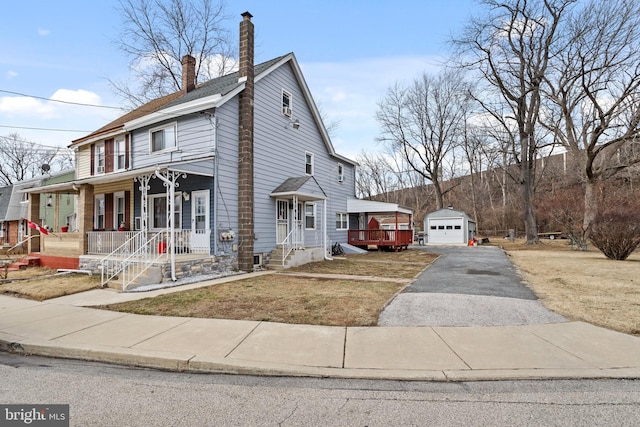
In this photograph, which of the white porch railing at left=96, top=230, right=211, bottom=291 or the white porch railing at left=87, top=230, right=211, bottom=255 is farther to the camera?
the white porch railing at left=87, top=230, right=211, bottom=255

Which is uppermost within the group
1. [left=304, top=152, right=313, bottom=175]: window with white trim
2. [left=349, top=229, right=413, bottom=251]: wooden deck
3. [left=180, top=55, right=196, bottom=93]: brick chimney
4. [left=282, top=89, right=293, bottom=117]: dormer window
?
[left=180, top=55, right=196, bottom=93]: brick chimney

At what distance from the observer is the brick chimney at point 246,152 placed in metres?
12.7

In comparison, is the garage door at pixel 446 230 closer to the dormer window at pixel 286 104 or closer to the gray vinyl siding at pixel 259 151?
the gray vinyl siding at pixel 259 151

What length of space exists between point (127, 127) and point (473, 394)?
1558 cm

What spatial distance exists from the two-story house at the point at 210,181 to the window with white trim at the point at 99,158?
2.5 inches

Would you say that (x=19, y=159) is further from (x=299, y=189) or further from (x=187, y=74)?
(x=299, y=189)

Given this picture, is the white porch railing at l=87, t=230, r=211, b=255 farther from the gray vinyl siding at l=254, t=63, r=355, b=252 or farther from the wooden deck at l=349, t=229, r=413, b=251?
the wooden deck at l=349, t=229, r=413, b=251

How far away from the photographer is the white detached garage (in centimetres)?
3072

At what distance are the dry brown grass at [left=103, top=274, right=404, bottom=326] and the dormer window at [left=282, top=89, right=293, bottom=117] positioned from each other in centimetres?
865

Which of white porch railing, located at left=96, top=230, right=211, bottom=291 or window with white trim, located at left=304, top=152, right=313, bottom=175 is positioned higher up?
window with white trim, located at left=304, top=152, right=313, bottom=175

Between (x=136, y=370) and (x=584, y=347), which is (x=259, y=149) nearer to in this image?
(x=136, y=370)

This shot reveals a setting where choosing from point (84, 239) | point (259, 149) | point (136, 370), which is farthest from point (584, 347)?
point (84, 239)

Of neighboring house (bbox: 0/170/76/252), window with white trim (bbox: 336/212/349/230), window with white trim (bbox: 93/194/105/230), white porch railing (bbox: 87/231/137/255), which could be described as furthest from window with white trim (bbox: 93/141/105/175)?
window with white trim (bbox: 336/212/349/230)

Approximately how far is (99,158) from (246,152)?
8.71 m
